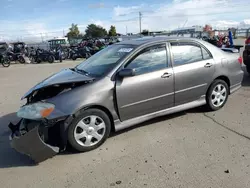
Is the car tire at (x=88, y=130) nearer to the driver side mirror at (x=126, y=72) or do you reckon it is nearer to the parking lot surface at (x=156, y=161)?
the parking lot surface at (x=156, y=161)

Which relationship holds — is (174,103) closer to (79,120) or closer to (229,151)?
(229,151)

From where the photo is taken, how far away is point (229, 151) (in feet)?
10.7

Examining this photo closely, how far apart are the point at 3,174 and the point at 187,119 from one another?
314 cm

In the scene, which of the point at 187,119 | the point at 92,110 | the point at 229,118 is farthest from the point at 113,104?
the point at 229,118

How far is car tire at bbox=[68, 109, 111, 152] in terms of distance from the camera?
3309mm

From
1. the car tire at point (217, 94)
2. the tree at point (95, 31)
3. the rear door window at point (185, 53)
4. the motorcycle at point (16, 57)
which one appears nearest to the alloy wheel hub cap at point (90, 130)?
the rear door window at point (185, 53)

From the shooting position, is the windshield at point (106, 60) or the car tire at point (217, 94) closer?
the windshield at point (106, 60)

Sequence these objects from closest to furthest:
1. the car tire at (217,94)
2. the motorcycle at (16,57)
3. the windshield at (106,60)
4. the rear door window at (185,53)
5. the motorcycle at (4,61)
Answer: the windshield at (106,60) → the rear door window at (185,53) → the car tire at (217,94) → the motorcycle at (4,61) → the motorcycle at (16,57)

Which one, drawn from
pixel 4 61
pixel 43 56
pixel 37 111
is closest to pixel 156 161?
pixel 37 111

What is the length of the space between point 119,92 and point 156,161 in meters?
1.15

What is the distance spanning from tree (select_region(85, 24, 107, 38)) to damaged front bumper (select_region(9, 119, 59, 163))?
226 ft

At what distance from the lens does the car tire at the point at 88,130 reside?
130 inches

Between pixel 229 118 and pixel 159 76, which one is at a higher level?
pixel 159 76

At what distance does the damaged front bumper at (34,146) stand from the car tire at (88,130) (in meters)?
0.33
